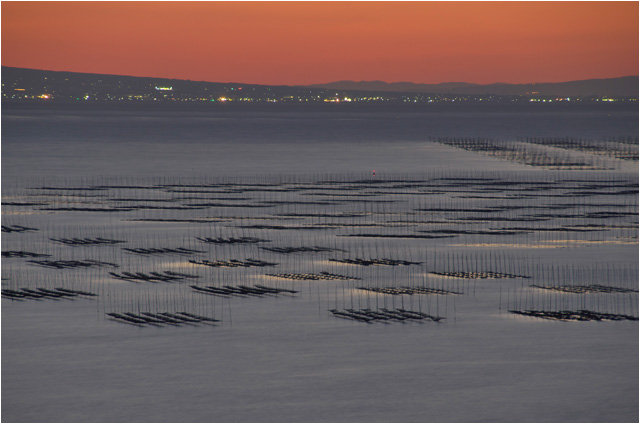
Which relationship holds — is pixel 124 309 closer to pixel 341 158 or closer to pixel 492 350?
pixel 492 350

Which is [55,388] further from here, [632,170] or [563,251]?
[632,170]

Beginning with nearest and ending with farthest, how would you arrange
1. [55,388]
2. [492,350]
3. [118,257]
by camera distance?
[55,388] → [492,350] → [118,257]

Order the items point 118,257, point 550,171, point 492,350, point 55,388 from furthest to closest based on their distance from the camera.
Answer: point 550,171, point 118,257, point 492,350, point 55,388

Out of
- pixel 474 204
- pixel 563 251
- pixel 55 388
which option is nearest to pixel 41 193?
pixel 474 204

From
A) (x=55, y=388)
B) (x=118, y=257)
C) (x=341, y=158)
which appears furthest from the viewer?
(x=341, y=158)

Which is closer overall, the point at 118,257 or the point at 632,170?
the point at 118,257

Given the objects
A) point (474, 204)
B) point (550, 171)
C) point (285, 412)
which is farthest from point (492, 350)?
point (550, 171)

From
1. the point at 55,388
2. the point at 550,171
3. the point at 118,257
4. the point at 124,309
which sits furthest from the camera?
the point at 550,171

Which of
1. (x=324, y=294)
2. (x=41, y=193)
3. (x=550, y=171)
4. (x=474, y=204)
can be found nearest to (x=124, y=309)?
(x=324, y=294)

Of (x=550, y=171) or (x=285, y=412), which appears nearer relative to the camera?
(x=285, y=412)
